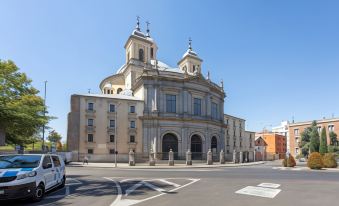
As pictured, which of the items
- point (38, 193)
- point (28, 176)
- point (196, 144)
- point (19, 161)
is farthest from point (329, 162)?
point (28, 176)

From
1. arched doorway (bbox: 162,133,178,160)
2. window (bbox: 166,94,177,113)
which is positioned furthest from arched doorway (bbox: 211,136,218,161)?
window (bbox: 166,94,177,113)

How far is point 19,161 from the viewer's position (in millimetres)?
10922

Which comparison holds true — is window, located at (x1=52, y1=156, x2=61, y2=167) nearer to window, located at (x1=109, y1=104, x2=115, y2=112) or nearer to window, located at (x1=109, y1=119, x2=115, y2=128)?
window, located at (x1=109, y1=119, x2=115, y2=128)

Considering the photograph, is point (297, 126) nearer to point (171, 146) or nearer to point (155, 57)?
point (155, 57)

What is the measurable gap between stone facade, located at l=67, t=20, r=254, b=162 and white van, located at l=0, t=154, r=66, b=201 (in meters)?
35.6

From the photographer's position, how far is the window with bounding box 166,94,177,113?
52.9m

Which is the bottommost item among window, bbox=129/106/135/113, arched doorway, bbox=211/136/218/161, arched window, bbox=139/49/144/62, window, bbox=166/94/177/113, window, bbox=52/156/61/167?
arched doorway, bbox=211/136/218/161

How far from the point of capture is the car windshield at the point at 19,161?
34.4 ft

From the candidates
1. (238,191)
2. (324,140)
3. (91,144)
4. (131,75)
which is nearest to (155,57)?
(131,75)

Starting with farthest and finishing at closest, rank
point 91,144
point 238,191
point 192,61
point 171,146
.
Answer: point 192,61 < point 171,146 < point 91,144 < point 238,191

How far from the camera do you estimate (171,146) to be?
5153 cm

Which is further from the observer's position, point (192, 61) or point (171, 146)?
point (192, 61)

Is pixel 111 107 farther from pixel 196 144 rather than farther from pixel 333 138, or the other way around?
pixel 333 138

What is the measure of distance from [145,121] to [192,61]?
26655 millimetres
